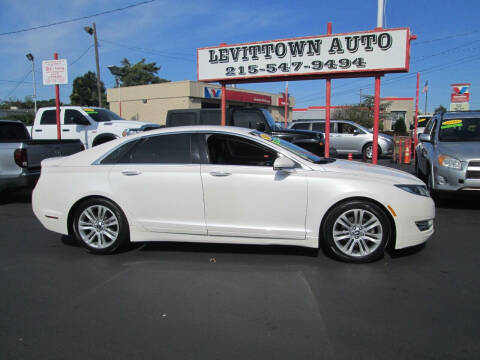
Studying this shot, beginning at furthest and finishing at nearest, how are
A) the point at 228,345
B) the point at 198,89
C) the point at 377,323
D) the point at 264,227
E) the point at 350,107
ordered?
the point at 350,107, the point at 198,89, the point at 264,227, the point at 377,323, the point at 228,345

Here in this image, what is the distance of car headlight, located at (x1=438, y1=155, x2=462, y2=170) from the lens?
6.96 m

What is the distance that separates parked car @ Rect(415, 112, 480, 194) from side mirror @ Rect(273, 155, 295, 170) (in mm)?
4061

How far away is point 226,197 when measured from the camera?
4555mm

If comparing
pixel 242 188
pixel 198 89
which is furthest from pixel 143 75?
pixel 242 188

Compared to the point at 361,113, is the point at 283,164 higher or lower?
lower

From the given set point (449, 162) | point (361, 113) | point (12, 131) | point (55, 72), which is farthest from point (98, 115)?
point (361, 113)

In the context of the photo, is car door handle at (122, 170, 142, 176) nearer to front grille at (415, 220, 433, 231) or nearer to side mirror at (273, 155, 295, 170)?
side mirror at (273, 155, 295, 170)

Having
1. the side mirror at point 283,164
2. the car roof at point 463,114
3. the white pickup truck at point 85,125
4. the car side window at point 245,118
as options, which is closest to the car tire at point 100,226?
the side mirror at point 283,164

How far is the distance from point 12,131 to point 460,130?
995cm

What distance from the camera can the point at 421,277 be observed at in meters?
A: 4.14

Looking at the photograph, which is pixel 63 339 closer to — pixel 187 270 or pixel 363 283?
pixel 187 270

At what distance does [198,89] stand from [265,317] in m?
36.0

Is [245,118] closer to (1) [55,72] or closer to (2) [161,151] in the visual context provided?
(2) [161,151]

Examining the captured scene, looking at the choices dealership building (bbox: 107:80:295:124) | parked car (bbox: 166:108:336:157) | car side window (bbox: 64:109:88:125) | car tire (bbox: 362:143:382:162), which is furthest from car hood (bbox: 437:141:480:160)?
dealership building (bbox: 107:80:295:124)
